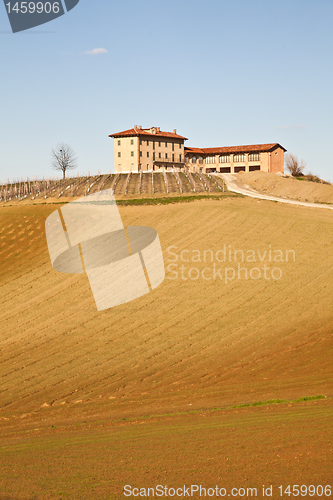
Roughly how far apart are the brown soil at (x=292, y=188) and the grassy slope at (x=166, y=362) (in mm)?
28667

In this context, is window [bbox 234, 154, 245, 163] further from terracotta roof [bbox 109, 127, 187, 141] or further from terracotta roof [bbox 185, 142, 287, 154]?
terracotta roof [bbox 109, 127, 187, 141]

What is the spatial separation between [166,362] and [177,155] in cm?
9887

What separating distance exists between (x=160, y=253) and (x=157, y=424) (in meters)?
21.2

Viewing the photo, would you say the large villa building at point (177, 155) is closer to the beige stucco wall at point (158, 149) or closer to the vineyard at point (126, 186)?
the beige stucco wall at point (158, 149)

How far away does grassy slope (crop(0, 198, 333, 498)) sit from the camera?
1081 centimetres

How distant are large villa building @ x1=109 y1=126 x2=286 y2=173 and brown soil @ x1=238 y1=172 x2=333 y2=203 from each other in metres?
27.5

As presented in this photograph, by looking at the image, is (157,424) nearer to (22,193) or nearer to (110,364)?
(110,364)

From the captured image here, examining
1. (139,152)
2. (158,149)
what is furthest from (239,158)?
(139,152)

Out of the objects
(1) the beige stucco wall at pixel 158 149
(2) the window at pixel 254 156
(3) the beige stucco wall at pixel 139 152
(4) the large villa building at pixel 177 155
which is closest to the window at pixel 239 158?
(4) the large villa building at pixel 177 155

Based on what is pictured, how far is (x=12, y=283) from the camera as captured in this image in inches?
1259

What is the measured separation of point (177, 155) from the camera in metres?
116

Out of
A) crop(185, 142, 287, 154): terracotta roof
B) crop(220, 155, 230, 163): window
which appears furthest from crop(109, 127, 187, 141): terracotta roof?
crop(220, 155, 230, 163): window

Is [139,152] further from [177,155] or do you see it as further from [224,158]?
[224,158]

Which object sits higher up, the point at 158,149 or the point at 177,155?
the point at 158,149
